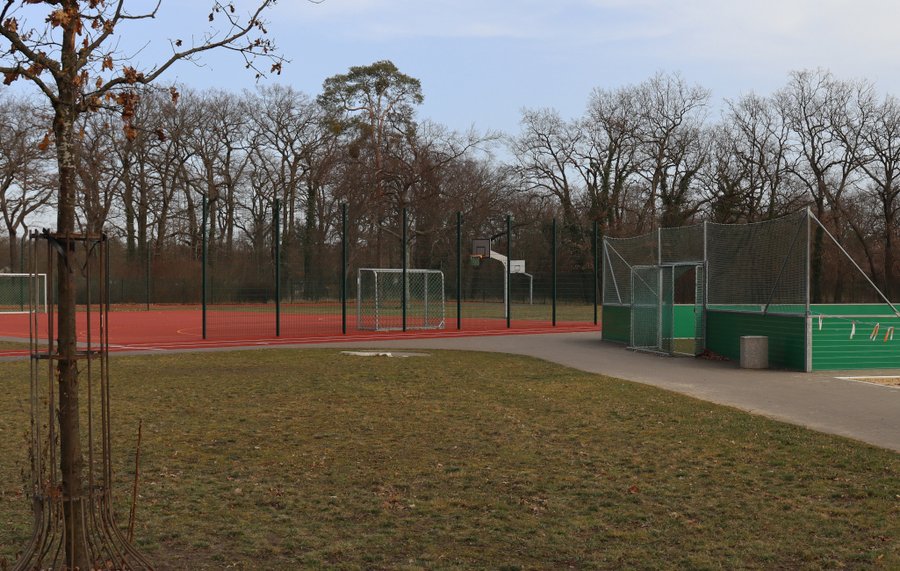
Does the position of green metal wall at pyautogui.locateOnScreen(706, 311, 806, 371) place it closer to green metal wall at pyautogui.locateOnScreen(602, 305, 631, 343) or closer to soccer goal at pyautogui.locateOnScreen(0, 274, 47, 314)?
green metal wall at pyautogui.locateOnScreen(602, 305, 631, 343)

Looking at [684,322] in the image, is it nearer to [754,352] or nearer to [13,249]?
[754,352]

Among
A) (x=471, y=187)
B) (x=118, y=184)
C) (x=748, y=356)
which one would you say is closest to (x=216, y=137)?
(x=118, y=184)

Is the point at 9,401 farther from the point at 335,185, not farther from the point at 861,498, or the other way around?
the point at 335,185

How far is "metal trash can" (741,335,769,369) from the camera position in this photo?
49.9 ft

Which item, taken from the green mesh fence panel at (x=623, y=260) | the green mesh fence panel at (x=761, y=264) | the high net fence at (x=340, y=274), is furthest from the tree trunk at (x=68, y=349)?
the high net fence at (x=340, y=274)

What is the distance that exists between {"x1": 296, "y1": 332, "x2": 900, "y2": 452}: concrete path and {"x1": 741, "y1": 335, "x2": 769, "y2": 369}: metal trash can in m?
0.31

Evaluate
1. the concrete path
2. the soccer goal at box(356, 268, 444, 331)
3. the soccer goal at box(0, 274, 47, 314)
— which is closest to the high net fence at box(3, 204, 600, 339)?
the soccer goal at box(356, 268, 444, 331)

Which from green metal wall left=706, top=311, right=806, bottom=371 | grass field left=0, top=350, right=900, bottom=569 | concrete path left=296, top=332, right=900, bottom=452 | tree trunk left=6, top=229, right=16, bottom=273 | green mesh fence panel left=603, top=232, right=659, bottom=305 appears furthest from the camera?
tree trunk left=6, top=229, right=16, bottom=273

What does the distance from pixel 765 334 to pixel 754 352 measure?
2.55 feet

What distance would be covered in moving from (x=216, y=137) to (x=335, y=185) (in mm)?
7201

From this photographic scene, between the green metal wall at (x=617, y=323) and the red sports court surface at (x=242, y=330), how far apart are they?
4060 millimetres

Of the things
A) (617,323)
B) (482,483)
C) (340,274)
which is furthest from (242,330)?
(482,483)

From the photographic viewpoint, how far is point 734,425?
30.1 ft

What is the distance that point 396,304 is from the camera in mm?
27438
